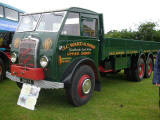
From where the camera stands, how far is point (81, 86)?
4.64 m

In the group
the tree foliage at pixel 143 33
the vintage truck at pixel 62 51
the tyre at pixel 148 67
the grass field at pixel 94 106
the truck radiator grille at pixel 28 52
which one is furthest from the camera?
the tree foliage at pixel 143 33

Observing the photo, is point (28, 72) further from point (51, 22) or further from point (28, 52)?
point (51, 22)

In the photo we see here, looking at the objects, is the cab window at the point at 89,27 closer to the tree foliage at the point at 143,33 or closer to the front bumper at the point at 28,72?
the front bumper at the point at 28,72

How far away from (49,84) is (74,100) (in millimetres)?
789

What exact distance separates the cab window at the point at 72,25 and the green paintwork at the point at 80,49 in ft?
0.32

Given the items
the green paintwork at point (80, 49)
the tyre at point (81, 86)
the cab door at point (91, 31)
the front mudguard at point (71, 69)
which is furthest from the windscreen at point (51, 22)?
the tyre at point (81, 86)

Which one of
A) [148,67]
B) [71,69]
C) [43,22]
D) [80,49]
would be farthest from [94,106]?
[148,67]

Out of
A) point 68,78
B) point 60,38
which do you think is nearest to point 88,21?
point 60,38

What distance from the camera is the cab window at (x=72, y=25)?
4.49 meters

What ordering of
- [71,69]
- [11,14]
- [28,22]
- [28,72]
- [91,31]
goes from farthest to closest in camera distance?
[11,14]
[91,31]
[28,22]
[71,69]
[28,72]

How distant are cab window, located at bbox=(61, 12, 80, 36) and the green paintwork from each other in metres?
0.10

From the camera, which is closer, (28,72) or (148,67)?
(28,72)

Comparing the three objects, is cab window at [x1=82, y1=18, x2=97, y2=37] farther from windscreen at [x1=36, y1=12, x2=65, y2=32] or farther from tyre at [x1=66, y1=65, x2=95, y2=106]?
tyre at [x1=66, y1=65, x2=95, y2=106]

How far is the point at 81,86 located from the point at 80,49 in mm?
924
